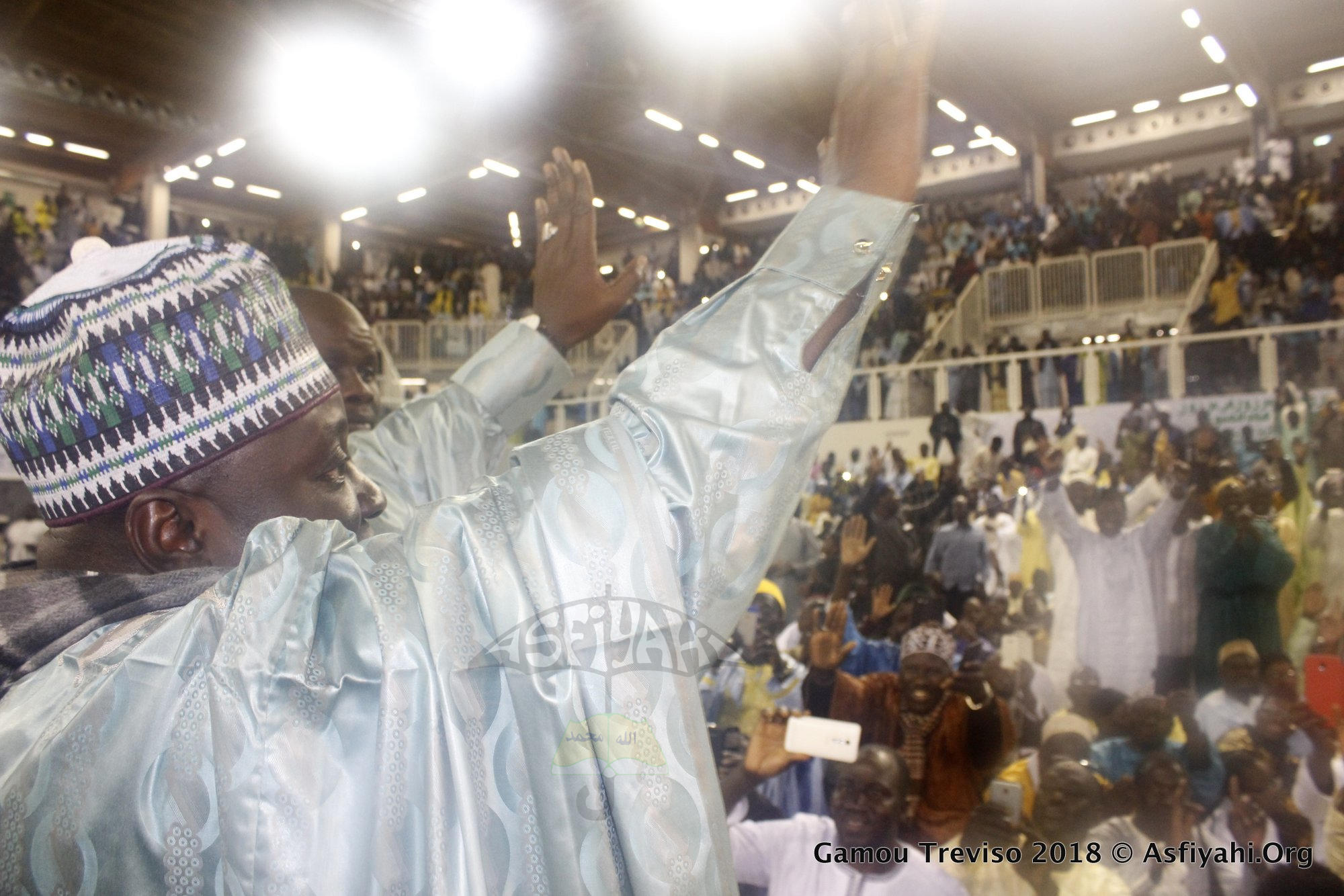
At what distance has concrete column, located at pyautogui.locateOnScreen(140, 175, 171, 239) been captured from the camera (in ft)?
29.1

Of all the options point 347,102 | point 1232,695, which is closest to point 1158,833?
point 1232,695

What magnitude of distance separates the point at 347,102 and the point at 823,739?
4.74 m

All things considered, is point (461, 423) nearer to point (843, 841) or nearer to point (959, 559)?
point (843, 841)

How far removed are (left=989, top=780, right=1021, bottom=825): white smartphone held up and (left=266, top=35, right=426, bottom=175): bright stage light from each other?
423 centimetres

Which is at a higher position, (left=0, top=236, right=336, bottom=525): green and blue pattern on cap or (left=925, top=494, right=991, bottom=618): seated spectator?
(left=0, top=236, right=336, bottom=525): green and blue pattern on cap

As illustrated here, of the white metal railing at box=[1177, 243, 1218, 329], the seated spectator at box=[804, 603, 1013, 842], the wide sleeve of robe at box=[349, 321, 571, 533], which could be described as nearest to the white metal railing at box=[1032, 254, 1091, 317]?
the white metal railing at box=[1177, 243, 1218, 329]

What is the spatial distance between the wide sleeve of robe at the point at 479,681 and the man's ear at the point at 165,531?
0.10 m

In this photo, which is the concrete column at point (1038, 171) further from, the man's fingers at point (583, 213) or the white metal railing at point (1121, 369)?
the man's fingers at point (583, 213)

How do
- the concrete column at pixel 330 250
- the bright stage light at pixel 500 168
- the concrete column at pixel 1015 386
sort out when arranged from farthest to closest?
the concrete column at pixel 330 250 → the bright stage light at pixel 500 168 → the concrete column at pixel 1015 386

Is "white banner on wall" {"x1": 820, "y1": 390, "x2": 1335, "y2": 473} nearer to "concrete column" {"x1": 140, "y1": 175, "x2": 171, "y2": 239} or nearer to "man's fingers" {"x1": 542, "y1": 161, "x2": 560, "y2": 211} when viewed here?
"man's fingers" {"x1": 542, "y1": 161, "x2": 560, "y2": 211}

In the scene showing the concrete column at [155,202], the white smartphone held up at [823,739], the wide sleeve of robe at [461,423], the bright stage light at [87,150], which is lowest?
the white smartphone held up at [823,739]

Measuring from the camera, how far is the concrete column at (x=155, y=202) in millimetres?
8859

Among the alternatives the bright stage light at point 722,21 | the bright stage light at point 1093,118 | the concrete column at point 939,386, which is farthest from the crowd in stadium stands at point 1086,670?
the bright stage light at point 1093,118

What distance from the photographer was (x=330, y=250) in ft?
31.9
